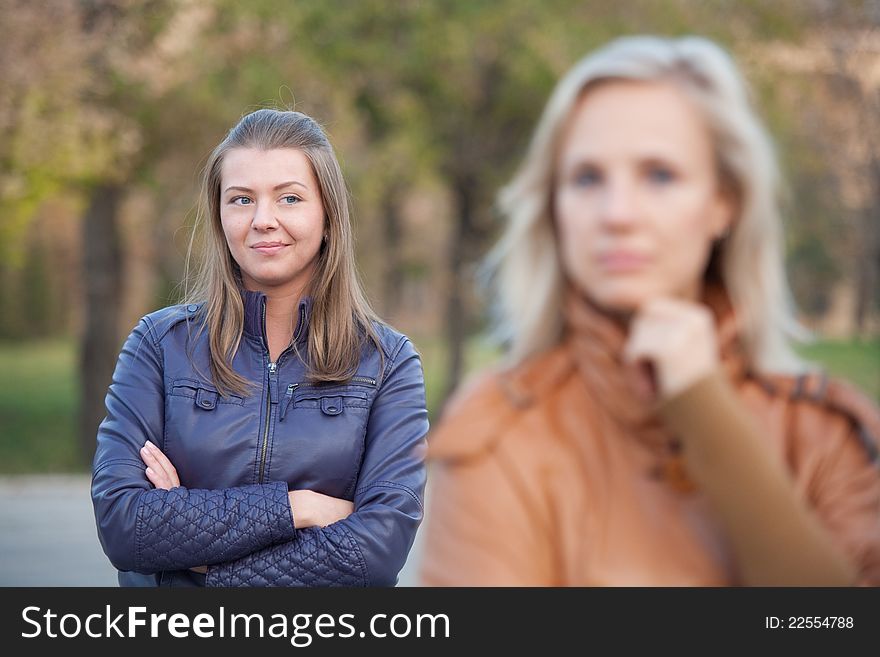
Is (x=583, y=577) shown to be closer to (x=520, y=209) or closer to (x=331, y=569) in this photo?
(x=520, y=209)

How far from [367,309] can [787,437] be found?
1210 millimetres

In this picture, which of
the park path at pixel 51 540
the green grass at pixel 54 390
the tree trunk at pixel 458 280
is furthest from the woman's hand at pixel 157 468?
the tree trunk at pixel 458 280

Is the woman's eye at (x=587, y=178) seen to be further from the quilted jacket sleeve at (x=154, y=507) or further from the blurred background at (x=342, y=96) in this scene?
the blurred background at (x=342, y=96)

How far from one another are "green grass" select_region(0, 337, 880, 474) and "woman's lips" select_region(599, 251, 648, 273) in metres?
8.43

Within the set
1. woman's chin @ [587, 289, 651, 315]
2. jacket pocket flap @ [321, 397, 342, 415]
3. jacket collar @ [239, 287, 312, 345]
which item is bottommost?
woman's chin @ [587, 289, 651, 315]

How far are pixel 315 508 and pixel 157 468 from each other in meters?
0.31

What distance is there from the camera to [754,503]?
1192 millimetres

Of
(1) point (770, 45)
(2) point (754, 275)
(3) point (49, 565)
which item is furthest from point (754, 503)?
(1) point (770, 45)

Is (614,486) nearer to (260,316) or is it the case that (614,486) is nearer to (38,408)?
(260,316)

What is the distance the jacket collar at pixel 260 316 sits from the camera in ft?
7.33

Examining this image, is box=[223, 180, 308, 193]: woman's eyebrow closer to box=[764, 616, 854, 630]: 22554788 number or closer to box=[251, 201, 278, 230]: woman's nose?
box=[251, 201, 278, 230]: woman's nose

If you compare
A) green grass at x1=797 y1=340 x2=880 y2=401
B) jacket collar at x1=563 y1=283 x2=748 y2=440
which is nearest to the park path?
jacket collar at x1=563 y1=283 x2=748 y2=440

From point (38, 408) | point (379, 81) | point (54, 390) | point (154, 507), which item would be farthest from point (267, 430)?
point (54, 390)

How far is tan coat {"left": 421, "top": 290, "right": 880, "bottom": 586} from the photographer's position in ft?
4.11
